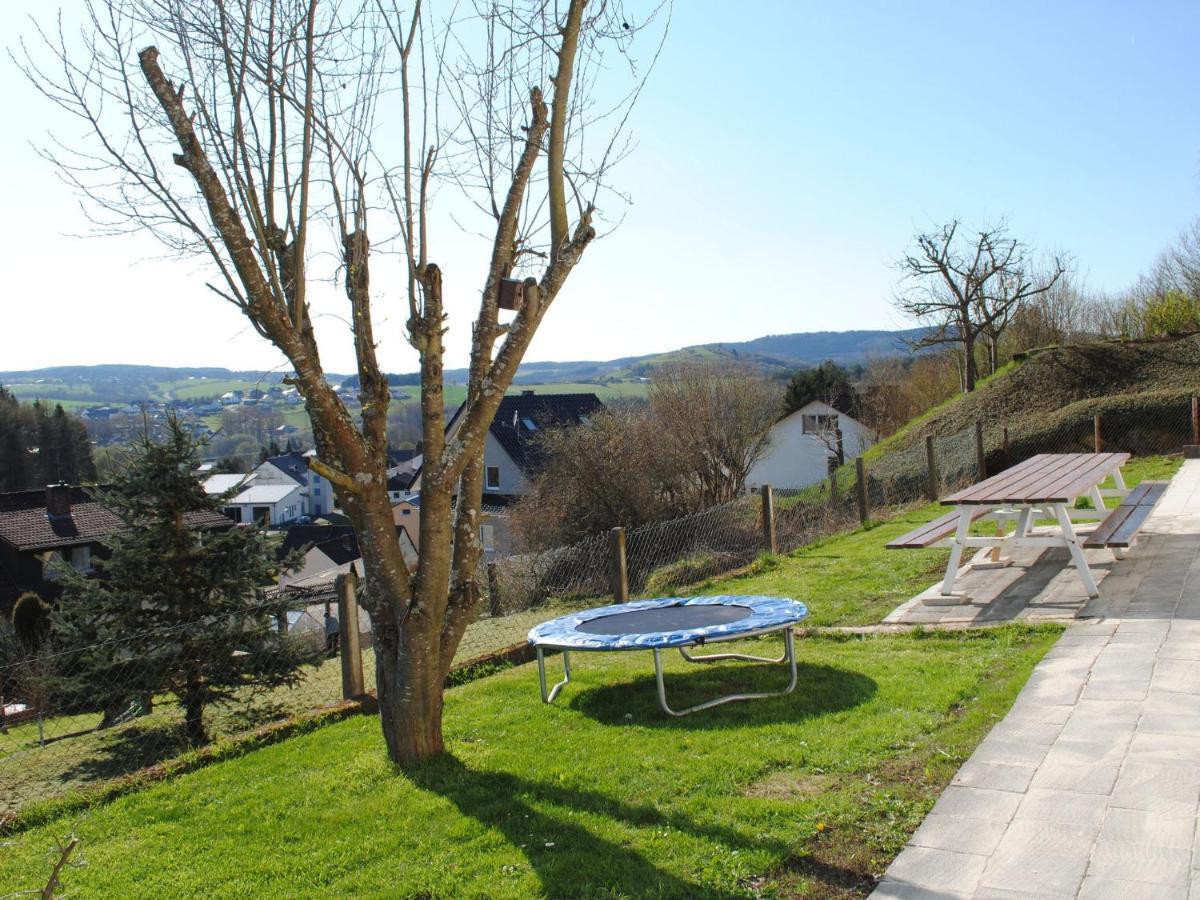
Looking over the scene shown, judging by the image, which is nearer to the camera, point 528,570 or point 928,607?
point 928,607

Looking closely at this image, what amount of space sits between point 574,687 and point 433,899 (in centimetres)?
304

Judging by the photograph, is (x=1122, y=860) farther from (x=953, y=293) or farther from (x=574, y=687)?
(x=953, y=293)

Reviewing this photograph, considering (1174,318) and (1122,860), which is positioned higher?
(1174,318)

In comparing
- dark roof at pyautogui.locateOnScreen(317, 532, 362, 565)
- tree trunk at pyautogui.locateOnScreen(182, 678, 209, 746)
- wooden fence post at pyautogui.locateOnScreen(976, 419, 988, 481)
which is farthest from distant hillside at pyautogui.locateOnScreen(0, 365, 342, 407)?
tree trunk at pyautogui.locateOnScreen(182, 678, 209, 746)

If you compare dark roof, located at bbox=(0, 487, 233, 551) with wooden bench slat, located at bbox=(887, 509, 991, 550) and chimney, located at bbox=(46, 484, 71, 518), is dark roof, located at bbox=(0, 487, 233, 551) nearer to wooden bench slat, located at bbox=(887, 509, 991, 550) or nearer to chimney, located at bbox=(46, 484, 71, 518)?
chimney, located at bbox=(46, 484, 71, 518)

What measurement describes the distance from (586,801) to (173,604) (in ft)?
21.9

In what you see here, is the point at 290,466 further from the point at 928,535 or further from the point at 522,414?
the point at 928,535

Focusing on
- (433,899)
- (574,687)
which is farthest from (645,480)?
(433,899)

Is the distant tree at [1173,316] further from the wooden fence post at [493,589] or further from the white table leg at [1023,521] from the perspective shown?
the wooden fence post at [493,589]

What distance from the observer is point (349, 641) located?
6.63 m

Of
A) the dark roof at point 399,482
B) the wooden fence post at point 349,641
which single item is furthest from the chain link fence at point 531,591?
the dark roof at point 399,482

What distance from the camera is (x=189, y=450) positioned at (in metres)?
9.90

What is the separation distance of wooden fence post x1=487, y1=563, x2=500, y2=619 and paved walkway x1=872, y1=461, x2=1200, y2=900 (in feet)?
25.0

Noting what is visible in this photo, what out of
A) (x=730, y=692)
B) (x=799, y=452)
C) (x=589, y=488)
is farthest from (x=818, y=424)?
(x=730, y=692)
